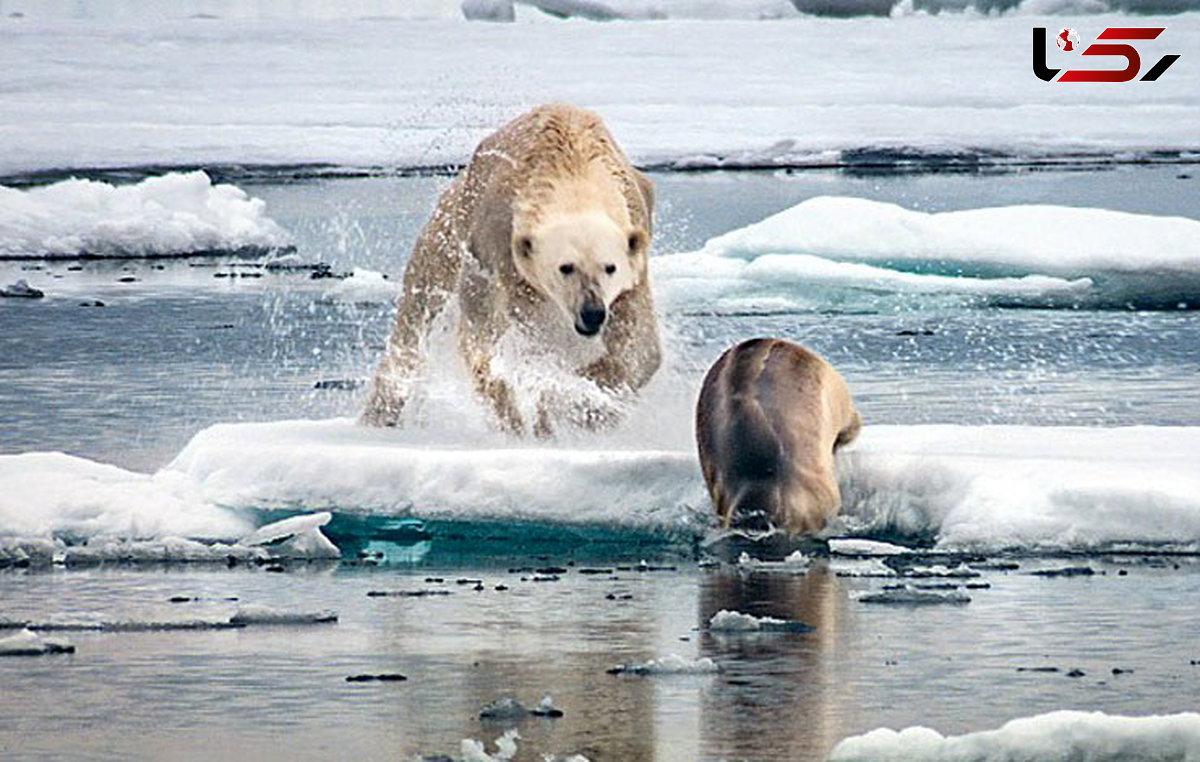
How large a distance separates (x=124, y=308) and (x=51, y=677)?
36.2 ft

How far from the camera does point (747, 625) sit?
6.77 metres

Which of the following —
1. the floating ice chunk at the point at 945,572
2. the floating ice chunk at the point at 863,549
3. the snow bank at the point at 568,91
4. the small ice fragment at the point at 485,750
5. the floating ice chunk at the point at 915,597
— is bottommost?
the snow bank at the point at 568,91

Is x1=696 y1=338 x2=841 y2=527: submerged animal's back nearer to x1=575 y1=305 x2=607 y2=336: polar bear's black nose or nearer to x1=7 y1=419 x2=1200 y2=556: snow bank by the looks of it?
x1=7 y1=419 x2=1200 y2=556: snow bank

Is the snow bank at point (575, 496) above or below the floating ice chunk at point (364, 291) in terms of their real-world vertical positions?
above

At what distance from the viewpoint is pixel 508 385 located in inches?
365

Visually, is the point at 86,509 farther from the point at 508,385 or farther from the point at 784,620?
the point at 784,620

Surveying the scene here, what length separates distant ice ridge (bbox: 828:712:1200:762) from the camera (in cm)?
522

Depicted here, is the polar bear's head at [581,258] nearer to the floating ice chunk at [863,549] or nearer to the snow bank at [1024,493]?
the snow bank at [1024,493]

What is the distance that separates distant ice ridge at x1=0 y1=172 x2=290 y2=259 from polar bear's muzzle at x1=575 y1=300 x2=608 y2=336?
37.9ft

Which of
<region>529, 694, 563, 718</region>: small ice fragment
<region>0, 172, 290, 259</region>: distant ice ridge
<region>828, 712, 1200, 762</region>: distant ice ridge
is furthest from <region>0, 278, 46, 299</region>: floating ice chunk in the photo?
<region>828, 712, 1200, 762</region>: distant ice ridge

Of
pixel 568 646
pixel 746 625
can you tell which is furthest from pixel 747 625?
pixel 568 646

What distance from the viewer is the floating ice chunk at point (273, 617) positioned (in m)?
6.95

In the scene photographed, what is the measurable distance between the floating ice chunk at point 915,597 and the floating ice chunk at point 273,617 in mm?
1205

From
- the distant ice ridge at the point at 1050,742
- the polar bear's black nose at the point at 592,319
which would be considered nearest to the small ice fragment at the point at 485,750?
the distant ice ridge at the point at 1050,742
